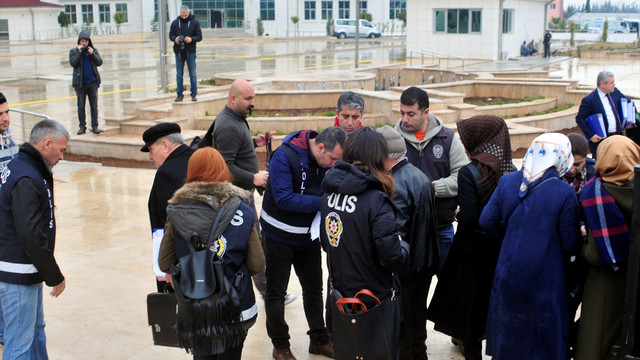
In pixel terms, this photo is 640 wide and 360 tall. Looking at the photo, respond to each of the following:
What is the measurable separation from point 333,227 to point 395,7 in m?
66.2

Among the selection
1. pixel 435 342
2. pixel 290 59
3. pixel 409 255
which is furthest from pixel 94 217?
pixel 290 59

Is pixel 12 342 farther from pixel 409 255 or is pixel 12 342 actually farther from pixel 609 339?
pixel 609 339

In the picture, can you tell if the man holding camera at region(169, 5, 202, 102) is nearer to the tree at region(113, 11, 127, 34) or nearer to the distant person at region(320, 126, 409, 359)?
the distant person at region(320, 126, 409, 359)

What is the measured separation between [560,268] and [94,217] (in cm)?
646

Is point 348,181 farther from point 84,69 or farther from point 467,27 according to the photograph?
point 467,27

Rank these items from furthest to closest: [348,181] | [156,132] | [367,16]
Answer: [367,16] < [156,132] < [348,181]

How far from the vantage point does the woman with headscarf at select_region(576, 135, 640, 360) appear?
12.0 ft

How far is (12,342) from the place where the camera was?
14.1 feet

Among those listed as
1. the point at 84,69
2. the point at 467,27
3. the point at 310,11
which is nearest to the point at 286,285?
the point at 84,69

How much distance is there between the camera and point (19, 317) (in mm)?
4273

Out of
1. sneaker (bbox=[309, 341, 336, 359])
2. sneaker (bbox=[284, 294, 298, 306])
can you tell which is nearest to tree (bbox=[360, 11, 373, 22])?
sneaker (bbox=[284, 294, 298, 306])

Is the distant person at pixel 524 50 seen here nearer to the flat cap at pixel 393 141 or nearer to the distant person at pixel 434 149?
the distant person at pixel 434 149

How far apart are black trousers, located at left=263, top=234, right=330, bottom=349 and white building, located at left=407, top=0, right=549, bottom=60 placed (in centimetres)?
2851

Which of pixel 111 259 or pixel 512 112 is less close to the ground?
pixel 512 112
